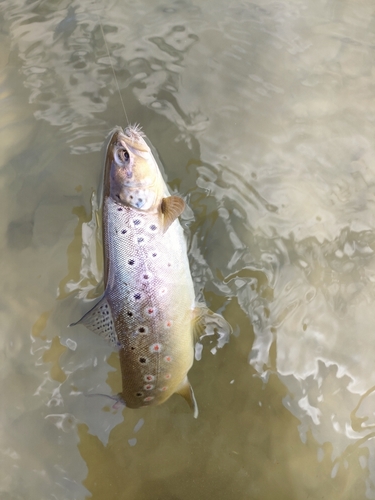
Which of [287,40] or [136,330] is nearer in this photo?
[136,330]

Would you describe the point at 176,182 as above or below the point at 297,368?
above

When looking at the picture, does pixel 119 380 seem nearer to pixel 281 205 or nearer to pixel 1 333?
pixel 1 333

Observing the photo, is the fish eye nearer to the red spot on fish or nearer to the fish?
the fish

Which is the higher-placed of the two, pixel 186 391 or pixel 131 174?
pixel 131 174

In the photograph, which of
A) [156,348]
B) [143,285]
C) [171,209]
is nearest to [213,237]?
[171,209]

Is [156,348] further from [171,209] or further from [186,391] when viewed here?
[171,209]

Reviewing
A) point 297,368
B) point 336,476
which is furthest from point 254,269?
point 336,476

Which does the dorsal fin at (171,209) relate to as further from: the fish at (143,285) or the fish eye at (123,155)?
the fish eye at (123,155)
